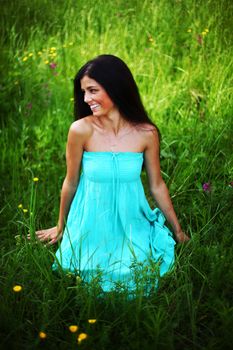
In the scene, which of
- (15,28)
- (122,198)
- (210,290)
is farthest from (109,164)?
(15,28)

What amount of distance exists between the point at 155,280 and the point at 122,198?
453mm

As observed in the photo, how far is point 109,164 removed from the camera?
7.79 feet

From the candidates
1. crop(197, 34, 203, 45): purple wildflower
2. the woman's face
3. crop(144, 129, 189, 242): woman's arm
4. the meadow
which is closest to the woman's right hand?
the meadow

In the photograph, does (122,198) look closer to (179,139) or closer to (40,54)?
(179,139)

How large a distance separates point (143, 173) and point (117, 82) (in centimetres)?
108

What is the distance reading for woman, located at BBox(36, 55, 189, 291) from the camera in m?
2.32

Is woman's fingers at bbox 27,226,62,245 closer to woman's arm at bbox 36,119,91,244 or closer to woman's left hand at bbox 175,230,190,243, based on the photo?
woman's arm at bbox 36,119,91,244

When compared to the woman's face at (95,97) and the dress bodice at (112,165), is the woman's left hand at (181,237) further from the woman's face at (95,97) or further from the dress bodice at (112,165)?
the woman's face at (95,97)

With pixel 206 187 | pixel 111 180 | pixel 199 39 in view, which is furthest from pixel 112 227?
pixel 199 39

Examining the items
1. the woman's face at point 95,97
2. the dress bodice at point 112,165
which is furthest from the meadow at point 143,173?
the woman's face at point 95,97

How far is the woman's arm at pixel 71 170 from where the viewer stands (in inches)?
94.2

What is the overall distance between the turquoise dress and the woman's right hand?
5.3 inches

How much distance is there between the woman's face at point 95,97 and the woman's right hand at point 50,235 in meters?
0.74

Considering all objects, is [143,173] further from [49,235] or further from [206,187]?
[49,235]
